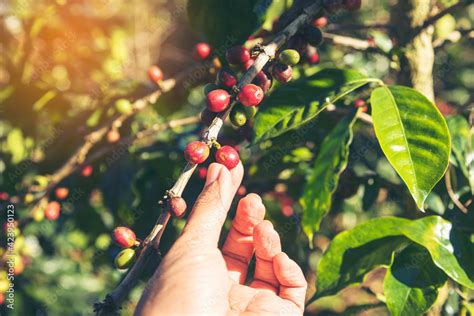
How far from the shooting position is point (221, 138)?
6.21ft

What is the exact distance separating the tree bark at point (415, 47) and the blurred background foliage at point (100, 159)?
8 centimetres

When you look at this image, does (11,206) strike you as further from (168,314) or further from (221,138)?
(168,314)

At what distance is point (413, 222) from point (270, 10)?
2.39ft

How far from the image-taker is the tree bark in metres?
1.53

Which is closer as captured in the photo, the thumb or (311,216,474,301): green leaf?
the thumb

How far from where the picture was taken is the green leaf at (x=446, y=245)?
3.90 feet

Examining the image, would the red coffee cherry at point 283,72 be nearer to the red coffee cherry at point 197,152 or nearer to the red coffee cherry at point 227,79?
the red coffee cherry at point 227,79

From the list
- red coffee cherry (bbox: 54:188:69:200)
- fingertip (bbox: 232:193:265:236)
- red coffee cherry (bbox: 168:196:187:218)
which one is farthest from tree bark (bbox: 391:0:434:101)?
red coffee cherry (bbox: 54:188:69:200)

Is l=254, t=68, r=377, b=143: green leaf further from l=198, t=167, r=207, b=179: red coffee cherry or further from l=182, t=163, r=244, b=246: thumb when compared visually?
l=198, t=167, r=207, b=179: red coffee cherry

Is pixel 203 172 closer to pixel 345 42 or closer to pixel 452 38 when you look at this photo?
pixel 345 42

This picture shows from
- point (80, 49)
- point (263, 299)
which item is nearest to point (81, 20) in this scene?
point (80, 49)

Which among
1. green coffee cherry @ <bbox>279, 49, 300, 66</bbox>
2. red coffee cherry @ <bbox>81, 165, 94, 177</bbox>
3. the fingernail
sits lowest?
red coffee cherry @ <bbox>81, 165, 94, 177</bbox>

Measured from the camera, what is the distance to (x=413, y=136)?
116 centimetres

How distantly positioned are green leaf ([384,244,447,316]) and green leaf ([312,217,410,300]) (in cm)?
4
